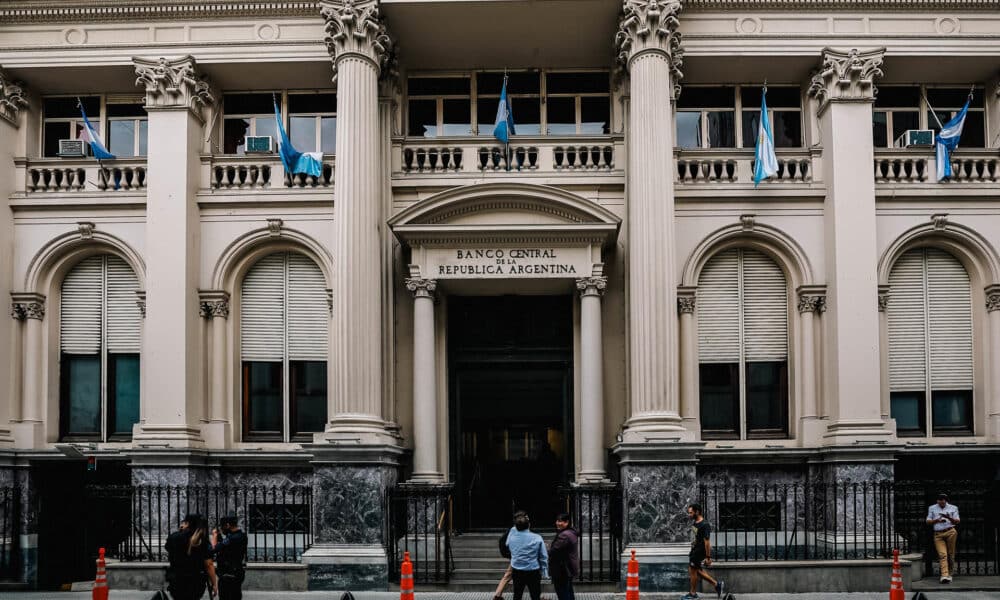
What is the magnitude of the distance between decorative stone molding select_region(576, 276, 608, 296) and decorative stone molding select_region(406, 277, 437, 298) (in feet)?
9.81

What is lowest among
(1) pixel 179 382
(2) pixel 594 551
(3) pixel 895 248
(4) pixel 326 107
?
(2) pixel 594 551

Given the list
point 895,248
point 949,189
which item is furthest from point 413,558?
point 949,189

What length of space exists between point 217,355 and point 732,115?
1249 centimetres

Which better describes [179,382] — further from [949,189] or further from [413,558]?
[949,189]

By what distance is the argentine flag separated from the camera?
72.4ft

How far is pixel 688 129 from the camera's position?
77.6 ft

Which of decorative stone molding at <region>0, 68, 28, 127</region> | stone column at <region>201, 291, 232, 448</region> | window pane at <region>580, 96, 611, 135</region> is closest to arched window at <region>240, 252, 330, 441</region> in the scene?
stone column at <region>201, 291, 232, 448</region>

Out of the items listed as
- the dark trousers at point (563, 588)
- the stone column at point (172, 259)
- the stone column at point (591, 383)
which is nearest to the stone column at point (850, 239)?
the stone column at point (591, 383)

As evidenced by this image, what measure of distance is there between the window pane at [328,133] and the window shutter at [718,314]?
8.66 metres

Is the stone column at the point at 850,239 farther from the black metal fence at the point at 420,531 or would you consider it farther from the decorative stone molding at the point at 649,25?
the black metal fence at the point at 420,531

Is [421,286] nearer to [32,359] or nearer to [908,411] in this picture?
[32,359]

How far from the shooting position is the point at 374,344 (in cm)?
2056

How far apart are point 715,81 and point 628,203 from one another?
3794 millimetres

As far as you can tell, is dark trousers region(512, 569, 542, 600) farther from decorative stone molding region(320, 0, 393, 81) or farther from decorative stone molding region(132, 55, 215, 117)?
decorative stone molding region(132, 55, 215, 117)
